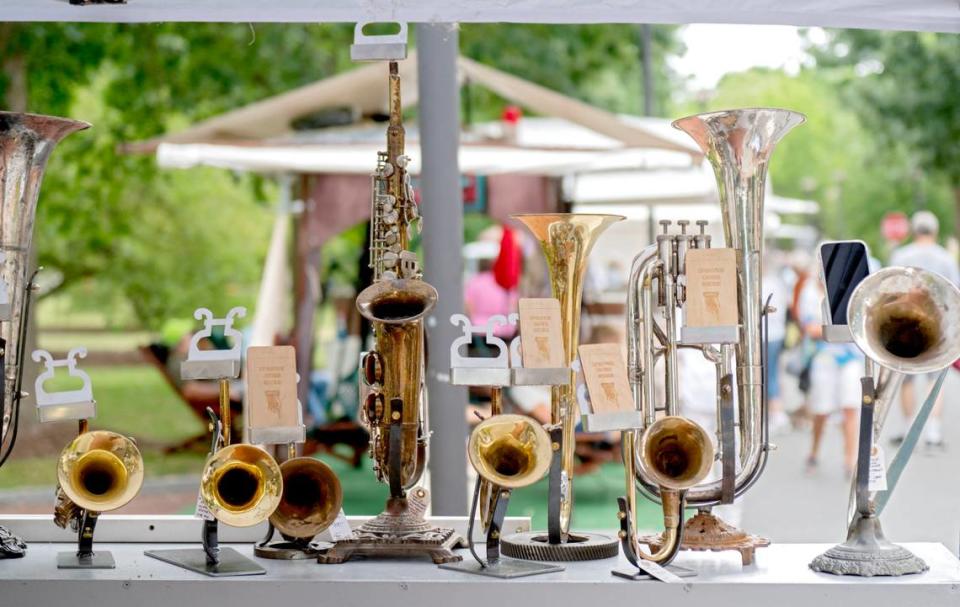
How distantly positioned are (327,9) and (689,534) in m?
1.54

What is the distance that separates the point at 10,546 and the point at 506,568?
1.26 meters

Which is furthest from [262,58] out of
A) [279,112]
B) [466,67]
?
[466,67]

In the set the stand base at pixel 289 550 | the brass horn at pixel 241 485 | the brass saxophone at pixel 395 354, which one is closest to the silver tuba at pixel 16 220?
the brass horn at pixel 241 485

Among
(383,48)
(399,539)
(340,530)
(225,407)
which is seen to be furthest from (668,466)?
(383,48)

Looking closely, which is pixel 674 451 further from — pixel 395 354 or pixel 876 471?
pixel 395 354

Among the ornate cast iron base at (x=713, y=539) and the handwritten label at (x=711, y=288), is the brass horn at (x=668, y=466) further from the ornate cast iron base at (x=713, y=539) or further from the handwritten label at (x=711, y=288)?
the handwritten label at (x=711, y=288)

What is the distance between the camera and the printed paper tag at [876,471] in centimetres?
300

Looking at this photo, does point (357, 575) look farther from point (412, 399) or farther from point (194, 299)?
point (194, 299)

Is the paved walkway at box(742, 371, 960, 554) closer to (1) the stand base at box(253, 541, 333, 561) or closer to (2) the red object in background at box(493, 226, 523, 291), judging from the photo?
(2) the red object in background at box(493, 226, 523, 291)

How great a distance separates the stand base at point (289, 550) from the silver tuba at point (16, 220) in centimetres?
69

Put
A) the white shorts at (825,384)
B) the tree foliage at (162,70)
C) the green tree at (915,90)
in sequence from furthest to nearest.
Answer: the green tree at (915,90)
the tree foliage at (162,70)
the white shorts at (825,384)

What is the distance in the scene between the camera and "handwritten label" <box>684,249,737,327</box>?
299 centimetres

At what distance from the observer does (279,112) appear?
326 inches

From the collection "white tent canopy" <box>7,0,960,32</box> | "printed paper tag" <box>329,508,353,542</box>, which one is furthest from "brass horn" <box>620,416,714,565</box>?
"white tent canopy" <box>7,0,960,32</box>
